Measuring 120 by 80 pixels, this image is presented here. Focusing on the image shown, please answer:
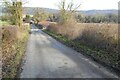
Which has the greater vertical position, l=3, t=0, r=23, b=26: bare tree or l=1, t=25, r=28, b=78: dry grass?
l=3, t=0, r=23, b=26: bare tree

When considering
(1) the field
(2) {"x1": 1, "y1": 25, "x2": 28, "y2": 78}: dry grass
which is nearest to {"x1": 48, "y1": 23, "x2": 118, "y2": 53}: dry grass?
(1) the field

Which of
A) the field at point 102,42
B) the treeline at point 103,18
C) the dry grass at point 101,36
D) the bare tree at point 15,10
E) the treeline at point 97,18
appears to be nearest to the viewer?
the field at point 102,42

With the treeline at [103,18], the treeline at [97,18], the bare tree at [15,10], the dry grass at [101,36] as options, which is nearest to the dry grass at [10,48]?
the dry grass at [101,36]

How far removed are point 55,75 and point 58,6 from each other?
49108 millimetres

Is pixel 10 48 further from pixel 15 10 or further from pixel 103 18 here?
pixel 103 18

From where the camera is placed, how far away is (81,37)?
1126 inches

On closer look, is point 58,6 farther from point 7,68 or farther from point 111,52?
point 7,68

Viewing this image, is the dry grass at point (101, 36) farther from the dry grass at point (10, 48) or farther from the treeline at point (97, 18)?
the dry grass at point (10, 48)

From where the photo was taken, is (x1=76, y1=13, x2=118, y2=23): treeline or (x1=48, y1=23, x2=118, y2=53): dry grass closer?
(x1=48, y1=23, x2=118, y2=53): dry grass

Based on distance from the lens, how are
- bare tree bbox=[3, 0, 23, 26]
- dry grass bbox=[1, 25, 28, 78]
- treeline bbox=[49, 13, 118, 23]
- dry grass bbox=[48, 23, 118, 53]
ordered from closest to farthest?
dry grass bbox=[1, 25, 28, 78] → dry grass bbox=[48, 23, 118, 53] → treeline bbox=[49, 13, 118, 23] → bare tree bbox=[3, 0, 23, 26]

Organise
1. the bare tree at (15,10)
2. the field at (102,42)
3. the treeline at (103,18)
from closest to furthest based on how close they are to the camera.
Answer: the field at (102,42)
the treeline at (103,18)
the bare tree at (15,10)

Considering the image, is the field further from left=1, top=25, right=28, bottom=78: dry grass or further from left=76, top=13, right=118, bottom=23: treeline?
left=1, top=25, right=28, bottom=78: dry grass

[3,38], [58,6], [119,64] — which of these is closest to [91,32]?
[3,38]

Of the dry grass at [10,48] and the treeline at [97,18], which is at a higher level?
the treeline at [97,18]
